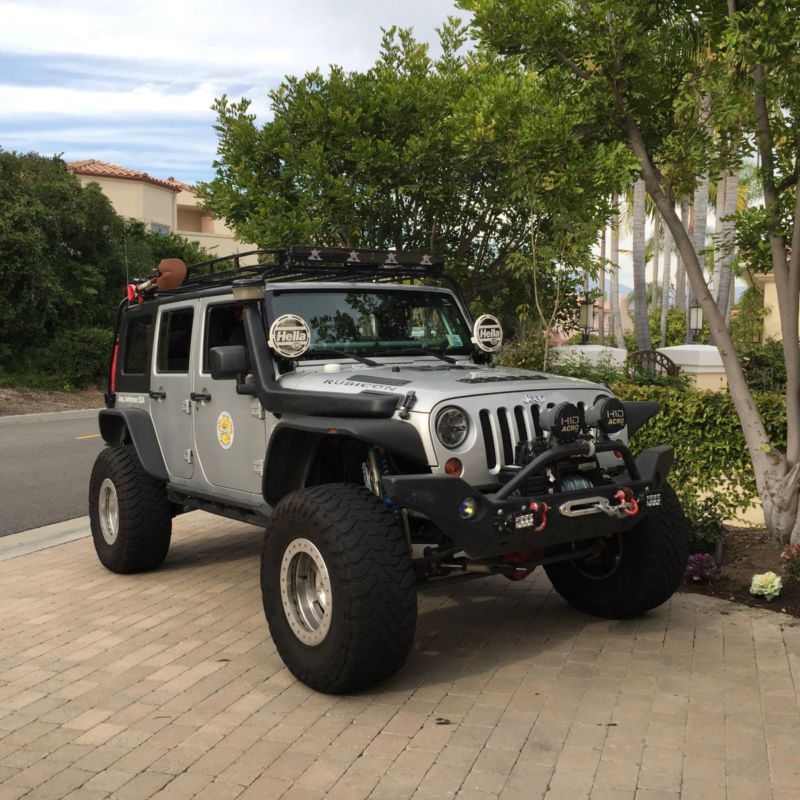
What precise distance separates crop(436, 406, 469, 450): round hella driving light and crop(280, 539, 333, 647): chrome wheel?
0.80 meters

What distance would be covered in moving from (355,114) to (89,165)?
34.1 metres

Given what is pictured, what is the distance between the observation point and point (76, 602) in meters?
6.20

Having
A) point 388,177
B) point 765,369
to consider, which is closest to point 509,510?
point 388,177

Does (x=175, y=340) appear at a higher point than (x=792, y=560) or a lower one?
higher

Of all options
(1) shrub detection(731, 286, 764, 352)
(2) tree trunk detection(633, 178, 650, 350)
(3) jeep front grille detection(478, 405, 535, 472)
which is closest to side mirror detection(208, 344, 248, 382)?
(3) jeep front grille detection(478, 405, 535, 472)

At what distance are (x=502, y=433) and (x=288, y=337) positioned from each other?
1.35 m

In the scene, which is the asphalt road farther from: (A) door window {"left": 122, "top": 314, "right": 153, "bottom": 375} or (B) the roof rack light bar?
(B) the roof rack light bar

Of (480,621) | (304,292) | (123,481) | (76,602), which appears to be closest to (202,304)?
(304,292)

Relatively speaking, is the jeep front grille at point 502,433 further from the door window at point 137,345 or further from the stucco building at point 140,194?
the stucco building at point 140,194

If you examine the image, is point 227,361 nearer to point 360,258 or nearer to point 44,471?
point 360,258

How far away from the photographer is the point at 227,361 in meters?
5.13

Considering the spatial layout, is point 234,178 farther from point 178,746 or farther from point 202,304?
point 178,746

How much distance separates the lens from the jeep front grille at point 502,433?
4.54 m

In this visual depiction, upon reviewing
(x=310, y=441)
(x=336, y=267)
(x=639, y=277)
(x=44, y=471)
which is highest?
(x=639, y=277)
